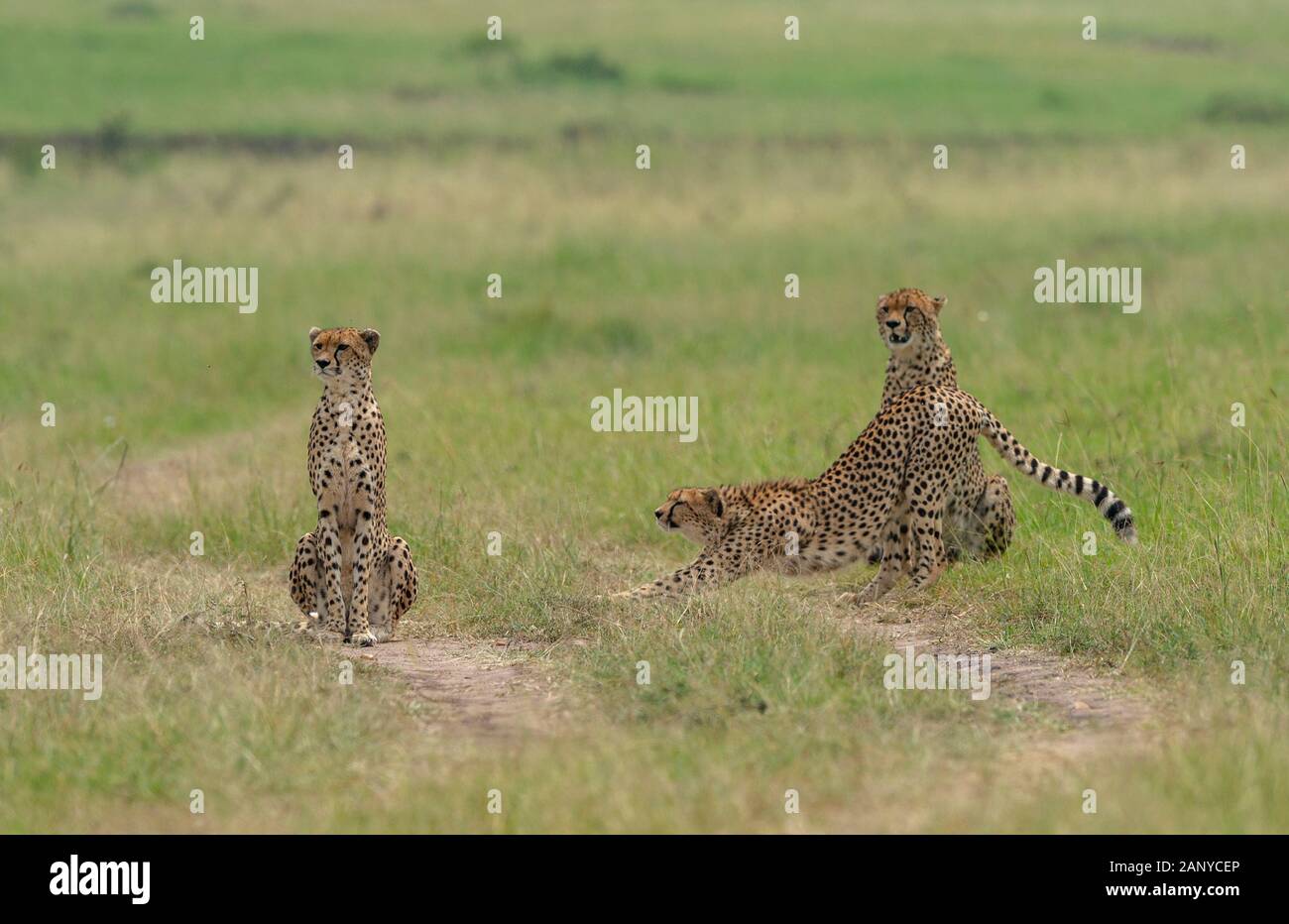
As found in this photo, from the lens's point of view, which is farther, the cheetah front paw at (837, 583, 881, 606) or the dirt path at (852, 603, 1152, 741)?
the cheetah front paw at (837, 583, 881, 606)

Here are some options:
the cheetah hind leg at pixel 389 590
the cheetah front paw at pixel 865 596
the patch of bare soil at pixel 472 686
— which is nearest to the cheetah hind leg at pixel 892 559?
the cheetah front paw at pixel 865 596

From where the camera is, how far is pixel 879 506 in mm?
7914

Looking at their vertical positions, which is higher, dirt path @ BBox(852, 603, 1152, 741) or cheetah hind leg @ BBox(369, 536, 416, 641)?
cheetah hind leg @ BBox(369, 536, 416, 641)

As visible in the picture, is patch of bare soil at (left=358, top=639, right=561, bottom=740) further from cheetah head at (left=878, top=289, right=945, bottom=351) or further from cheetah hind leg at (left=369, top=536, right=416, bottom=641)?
cheetah head at (left=878, top=289, right=945, bottom=351)

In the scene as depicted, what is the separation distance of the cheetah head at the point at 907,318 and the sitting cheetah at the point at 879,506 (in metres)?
0.36

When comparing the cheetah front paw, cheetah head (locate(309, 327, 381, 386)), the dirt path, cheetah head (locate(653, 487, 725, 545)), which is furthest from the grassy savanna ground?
cheetah head (locate(309, 327, 381, 386))

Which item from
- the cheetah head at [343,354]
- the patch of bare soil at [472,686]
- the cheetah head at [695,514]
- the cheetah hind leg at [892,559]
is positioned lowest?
the patch of bare soil at [472,686]

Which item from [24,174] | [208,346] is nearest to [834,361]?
[208,346]

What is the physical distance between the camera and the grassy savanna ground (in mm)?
5340

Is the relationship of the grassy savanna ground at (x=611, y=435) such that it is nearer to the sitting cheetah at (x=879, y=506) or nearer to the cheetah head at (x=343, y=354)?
the sitting cheetah at (x=879, y=506)

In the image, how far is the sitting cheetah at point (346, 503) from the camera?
284 inches

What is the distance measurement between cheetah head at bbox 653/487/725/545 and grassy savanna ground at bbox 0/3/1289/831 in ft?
1.50

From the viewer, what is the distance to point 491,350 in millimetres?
14461

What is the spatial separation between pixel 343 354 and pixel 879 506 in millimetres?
2326
